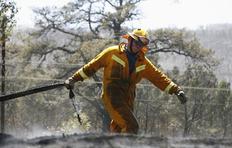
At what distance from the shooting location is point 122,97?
6.37m

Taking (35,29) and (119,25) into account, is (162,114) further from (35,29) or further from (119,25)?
(35,29)

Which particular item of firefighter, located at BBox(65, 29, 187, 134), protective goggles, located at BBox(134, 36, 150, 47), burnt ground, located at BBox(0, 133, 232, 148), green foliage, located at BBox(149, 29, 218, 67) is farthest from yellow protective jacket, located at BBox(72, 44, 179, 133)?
green foliage, located at BBox(149, 29, 218, 67)

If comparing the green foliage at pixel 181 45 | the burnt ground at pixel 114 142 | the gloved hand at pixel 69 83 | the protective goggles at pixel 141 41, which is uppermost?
the green foliage at pixel 181 45

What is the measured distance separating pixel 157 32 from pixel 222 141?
40.2 metres

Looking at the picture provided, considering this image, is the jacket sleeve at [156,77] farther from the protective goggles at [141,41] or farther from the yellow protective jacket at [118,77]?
the protective goggles at [141,41]

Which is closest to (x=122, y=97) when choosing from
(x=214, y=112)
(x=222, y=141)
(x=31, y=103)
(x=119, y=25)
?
(x=222, y=141)

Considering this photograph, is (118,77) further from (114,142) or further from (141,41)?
(114,142)

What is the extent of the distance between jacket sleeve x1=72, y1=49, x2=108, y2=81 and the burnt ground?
4330mm

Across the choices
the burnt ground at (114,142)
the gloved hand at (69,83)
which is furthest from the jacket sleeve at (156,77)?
the burnt ground at (114,142)

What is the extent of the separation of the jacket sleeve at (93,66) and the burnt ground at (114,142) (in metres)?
4.33

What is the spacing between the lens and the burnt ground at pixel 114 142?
198 centimetres

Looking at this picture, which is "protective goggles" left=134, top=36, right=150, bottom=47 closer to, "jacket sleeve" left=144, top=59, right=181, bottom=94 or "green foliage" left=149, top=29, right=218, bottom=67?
"jacket sleeve" left=144, top=59, right=181, bottom=94

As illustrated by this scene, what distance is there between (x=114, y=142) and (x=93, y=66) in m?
4.48

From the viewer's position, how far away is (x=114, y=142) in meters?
2.00
